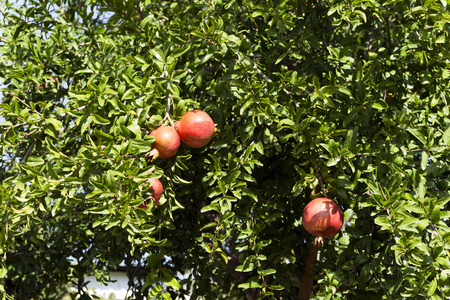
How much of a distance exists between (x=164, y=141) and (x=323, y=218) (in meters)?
0.73

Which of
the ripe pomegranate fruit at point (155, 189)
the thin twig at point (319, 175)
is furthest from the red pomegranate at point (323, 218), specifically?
the ripe pomegranate fruit at point (155, 189)

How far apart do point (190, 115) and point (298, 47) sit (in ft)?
3.01

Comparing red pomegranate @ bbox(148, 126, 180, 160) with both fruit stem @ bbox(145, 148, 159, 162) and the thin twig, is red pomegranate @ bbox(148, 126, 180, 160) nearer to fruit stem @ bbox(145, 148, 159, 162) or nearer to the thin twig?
fruit stem @ bbox(145, 148, 159, 162)

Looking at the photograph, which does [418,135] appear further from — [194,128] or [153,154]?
[153,154]

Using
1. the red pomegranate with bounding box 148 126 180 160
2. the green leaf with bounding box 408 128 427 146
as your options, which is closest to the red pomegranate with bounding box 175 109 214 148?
the red pomegranate with bounding box 148 126 180 160

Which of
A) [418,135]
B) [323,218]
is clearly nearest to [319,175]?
[323,218]

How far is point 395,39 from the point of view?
2.84 m

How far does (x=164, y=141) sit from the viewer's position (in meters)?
1.91

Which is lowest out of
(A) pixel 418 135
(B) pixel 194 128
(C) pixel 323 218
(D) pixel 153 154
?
(C) pixel 323 218

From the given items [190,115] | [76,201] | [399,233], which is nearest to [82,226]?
[76,201]

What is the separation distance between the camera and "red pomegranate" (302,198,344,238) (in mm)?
1937

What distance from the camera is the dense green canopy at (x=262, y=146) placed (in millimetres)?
1865

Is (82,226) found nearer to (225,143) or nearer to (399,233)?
(225,143)

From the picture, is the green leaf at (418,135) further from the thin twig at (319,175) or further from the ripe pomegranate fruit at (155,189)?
the ripe pomegranate fruit at (155,189)
